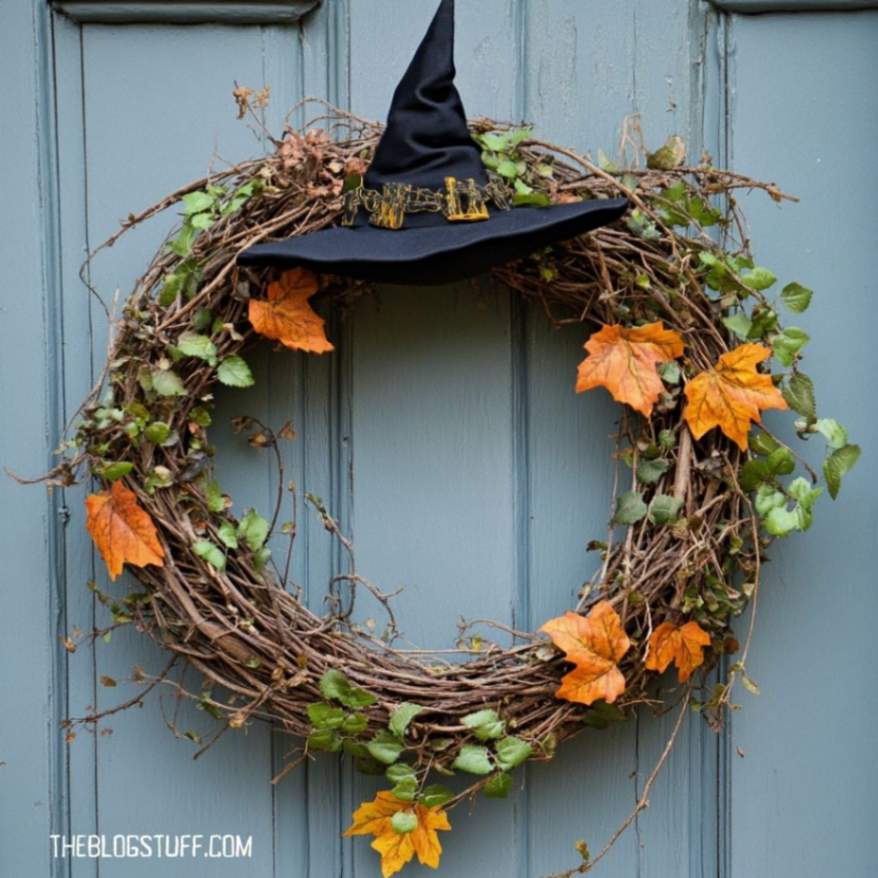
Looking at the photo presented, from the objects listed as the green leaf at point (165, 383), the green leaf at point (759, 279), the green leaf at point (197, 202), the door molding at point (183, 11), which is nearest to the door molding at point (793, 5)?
the green leaf at point (759, 279)

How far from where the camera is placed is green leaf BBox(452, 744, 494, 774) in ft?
3.52

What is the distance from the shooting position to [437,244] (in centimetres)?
103

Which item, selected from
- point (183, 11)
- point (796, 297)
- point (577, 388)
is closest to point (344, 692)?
point (577, 388)

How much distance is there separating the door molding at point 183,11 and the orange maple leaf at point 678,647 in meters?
0.73

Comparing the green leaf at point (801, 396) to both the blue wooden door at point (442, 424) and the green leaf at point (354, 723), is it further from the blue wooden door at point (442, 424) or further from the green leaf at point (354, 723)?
the green leaf at point (354, 723)

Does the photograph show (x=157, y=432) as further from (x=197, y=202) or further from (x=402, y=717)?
(x=402, y=717)

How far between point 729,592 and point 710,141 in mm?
471

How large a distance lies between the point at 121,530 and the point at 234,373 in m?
0.18

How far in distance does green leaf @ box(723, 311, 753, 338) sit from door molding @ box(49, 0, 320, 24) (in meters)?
0.54

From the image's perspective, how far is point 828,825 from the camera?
1.20 m

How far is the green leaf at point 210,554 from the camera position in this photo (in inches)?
43.0

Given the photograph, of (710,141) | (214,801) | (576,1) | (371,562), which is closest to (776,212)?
(710,141)

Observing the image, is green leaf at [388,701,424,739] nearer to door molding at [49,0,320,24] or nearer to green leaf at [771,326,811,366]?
green leaf at [771,326,811,366]

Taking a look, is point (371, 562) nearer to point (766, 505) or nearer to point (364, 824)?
point (364, 824)
